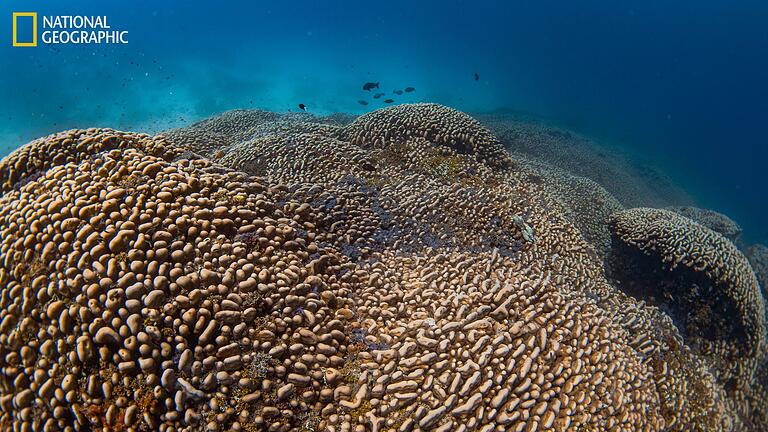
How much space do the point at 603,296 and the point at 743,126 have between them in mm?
97832

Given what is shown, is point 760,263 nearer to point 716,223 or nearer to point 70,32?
point 716,223

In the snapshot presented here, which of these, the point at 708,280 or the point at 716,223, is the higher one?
the point at 716,223

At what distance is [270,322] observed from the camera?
2.90 meters

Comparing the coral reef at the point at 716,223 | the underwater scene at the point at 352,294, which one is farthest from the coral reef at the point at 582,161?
the underwater scene at the point at 352,294

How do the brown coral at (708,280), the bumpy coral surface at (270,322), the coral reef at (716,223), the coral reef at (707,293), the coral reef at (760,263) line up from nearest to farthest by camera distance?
the bumpy coral surface at (270,322)
the coral reef at (707,293)
the brown coral at (708,280)
the coral reef at (760,263)
the coral reef at (716,223)

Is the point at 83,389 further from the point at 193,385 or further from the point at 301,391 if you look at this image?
the point at 301,391

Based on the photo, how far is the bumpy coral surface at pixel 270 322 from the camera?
8.11 ft

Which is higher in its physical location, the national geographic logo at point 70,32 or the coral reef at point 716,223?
the national geographic logo at point 70,32

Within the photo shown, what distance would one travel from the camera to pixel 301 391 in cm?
275

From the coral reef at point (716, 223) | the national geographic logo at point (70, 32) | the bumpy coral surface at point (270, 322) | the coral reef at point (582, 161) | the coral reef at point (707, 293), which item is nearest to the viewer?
the bumpy coral surface at point (270, 322)

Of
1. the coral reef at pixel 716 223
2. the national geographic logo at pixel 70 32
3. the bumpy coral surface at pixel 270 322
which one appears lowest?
the bumpy coral surface at pixel 270 322

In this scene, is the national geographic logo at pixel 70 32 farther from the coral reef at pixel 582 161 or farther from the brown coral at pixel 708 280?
the brown coral at pixel 708 280

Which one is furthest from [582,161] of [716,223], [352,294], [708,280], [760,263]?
[352,294]

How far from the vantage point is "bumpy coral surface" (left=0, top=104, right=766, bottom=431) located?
247cm
